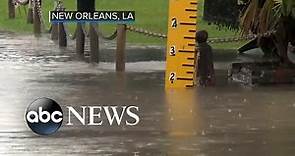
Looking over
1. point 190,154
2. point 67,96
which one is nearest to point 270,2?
point 67,96

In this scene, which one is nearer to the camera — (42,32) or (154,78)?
(154,78)

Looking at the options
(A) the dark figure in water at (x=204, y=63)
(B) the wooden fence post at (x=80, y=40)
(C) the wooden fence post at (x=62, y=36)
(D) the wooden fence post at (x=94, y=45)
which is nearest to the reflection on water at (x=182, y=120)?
(A) the dark figure in water at (x=204, y=63)

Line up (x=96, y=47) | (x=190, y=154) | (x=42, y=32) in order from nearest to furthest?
(x=190, y=154)
(x=96, y=47)
(x=42, y=32)

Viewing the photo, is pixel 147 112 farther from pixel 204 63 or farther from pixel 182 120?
pixel 204 63

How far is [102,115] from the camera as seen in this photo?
33.3 ft

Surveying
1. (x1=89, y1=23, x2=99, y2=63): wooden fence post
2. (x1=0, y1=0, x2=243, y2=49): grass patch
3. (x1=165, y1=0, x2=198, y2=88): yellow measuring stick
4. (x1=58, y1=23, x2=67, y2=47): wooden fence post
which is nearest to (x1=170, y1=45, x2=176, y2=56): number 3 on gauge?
(x1=165, y1=0, x2=198, y2=88): yellow measuring stick

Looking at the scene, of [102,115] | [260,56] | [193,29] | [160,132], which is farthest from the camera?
[260,56]

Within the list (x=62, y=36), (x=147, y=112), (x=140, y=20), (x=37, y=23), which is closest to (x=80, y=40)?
(x=62, y=36)

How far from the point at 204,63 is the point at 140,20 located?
46.3 feet

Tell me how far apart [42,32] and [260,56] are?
25.1 feet

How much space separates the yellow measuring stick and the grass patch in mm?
6900

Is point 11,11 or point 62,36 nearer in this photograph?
point 62,36

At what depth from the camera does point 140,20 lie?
26938mm

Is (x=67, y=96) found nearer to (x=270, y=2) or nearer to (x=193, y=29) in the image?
(x=193, y=29)
